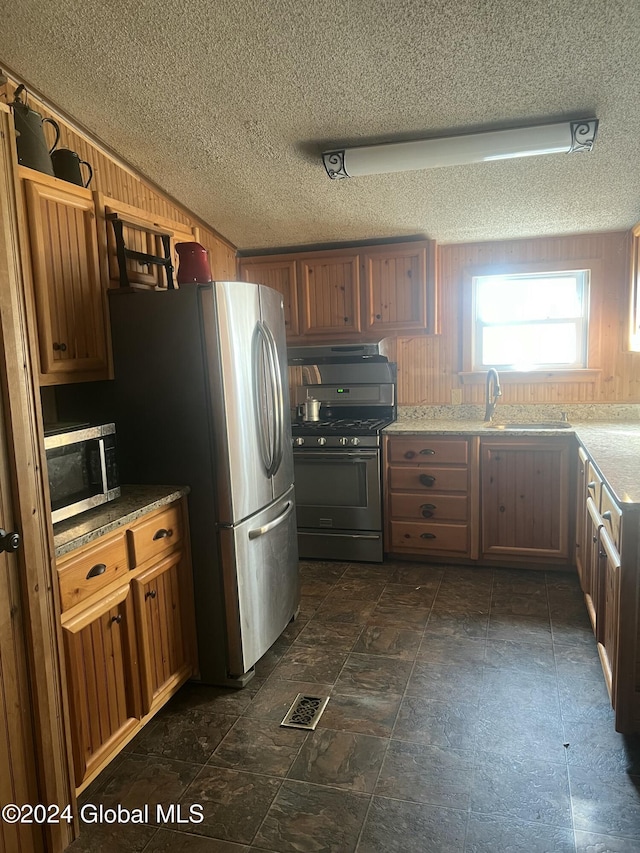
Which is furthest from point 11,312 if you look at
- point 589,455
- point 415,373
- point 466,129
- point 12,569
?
point 415,373

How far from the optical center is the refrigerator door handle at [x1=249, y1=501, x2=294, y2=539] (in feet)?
8.37

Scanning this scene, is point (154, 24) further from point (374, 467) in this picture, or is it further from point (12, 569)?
point (374, 467)

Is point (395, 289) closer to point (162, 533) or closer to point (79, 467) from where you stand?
point (162, 533)

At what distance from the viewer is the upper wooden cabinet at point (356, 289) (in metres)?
4.08

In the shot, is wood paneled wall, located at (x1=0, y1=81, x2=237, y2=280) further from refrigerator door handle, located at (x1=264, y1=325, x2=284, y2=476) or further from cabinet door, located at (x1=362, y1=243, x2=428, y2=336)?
cabinet door, located at (x1=362, y1=243, x2=428, y2=336)

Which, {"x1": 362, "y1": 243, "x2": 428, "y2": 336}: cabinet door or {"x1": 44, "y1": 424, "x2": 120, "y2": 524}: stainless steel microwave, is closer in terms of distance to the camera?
{"x1": 44, "y1": 424, "x2": 120, "y2": 524}: stainless steel microwave

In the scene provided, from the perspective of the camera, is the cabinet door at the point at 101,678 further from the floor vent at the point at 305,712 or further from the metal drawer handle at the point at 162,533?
the floor vent at the point at 305,712

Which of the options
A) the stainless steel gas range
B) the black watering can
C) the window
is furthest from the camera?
the window

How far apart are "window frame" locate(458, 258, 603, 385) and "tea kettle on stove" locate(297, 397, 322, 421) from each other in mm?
1081

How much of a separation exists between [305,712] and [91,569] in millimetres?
1032

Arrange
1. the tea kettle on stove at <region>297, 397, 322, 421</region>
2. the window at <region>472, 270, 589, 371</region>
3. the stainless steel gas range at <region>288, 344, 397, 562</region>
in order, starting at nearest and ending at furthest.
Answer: the stainless steel gas range at <region>288, 344, 397, 562</region> < the window at <region>472, 270, 589, 371</region> < the tea kettle on stove at <region>297, 397, 322, 421</region>

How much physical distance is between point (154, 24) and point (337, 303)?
2.26 metres

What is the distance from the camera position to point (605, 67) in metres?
2.30

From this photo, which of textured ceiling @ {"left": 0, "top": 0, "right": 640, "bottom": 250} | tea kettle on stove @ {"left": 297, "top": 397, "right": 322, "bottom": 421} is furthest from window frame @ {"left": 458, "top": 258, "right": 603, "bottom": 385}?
tea kettle on stove @ {"left": 297, "top": 397, "right": 322, "bottom": 421}
